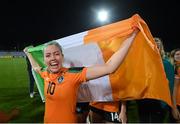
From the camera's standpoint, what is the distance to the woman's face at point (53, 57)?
9.98ft

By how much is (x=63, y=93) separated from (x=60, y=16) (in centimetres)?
6251

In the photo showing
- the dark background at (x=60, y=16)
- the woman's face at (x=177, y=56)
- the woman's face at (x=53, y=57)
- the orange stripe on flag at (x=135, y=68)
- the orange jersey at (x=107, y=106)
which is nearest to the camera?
the woman's face at (x=53, y=57)

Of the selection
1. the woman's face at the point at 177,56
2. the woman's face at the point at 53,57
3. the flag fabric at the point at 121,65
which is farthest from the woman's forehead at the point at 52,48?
the woman's face at the point at 177,56

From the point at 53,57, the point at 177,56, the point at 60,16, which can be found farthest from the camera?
the point at 60,16

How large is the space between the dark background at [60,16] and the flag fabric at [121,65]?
1916 inches

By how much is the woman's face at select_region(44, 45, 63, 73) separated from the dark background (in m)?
50.1

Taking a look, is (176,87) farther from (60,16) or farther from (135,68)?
(60,16)

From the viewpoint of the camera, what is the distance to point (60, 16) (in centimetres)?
6481

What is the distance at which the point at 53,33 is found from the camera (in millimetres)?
61906

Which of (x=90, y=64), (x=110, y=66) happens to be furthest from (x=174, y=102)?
(x=110, y=66)

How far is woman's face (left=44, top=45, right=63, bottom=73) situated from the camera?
3043 mm

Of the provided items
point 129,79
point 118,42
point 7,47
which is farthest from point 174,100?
point 7,47

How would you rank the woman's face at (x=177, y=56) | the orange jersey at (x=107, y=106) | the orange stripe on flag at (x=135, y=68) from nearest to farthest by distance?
the orange stripe on flag at (x=135, y=68) < the orange jersey at (x=107, y=106) < the woman's face at (x=177, y=56)

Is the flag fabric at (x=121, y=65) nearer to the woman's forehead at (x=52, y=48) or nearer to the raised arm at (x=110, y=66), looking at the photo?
the raised arm at (x=110, y=66)
